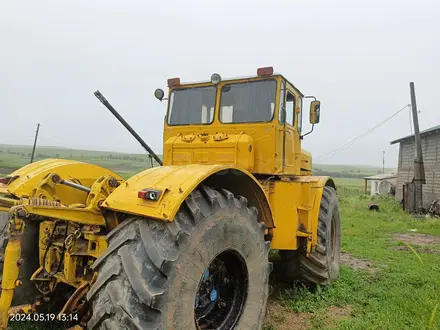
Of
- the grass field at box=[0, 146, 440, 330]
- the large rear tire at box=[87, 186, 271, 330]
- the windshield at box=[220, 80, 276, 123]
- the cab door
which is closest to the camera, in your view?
the large rear tire at box=[87, 186, 271, 330]

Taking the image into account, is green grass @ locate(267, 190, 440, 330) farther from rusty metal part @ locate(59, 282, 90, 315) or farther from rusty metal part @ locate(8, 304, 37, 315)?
rusty metal part @ locate(8, 304, 37, 315)

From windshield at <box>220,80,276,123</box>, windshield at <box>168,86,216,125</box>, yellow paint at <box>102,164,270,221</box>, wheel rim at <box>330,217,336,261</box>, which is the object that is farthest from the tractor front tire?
yellow paint at <box>102,164,270,221</box>

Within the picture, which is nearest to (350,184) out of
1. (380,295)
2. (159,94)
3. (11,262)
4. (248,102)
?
(380,295)

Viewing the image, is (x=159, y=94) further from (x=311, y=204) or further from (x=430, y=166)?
(x=430, y=166)

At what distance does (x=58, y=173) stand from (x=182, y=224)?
196 cm

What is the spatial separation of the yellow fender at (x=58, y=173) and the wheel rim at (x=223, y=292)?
1732 millimetres

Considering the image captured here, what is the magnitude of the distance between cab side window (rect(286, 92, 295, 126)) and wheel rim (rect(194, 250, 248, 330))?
2.34m

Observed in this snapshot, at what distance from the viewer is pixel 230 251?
320cm

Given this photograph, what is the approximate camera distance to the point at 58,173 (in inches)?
158

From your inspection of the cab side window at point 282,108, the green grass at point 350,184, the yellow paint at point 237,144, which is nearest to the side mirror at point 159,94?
the yellow paint at point 237,144

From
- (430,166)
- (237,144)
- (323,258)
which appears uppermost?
(430,166)

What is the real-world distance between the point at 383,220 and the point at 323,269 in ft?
37.9

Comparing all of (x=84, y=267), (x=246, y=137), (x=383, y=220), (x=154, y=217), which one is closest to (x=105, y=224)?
(x=84, y=267)

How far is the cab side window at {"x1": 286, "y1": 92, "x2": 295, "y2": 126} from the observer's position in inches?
199
